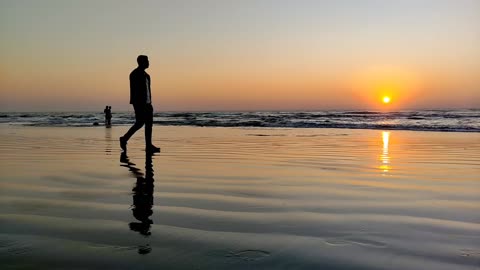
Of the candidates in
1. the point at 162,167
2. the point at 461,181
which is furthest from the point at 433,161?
the point at 162,167

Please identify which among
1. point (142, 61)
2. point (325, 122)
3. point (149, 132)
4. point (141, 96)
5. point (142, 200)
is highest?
point (142, 61)

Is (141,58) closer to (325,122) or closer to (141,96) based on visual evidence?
(141,96)

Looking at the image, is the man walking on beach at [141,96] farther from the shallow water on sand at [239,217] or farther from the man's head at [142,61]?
the shallow water on sand at [239,217]

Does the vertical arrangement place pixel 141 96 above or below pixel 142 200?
above

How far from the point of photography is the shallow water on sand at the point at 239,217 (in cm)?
226

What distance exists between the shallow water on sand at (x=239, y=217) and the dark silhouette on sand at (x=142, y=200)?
0.04 ft

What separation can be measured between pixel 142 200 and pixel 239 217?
1094mm

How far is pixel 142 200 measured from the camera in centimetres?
383

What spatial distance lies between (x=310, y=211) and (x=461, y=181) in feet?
8.52

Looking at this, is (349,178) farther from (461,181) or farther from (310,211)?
(310,211)

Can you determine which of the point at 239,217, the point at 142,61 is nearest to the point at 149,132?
the point at 142,61

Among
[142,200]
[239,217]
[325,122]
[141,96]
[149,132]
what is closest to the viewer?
[239,217]

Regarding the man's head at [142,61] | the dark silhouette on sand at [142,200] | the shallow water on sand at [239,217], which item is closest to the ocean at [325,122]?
the man's head at [142,61]

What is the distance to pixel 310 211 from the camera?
3.39 metres
